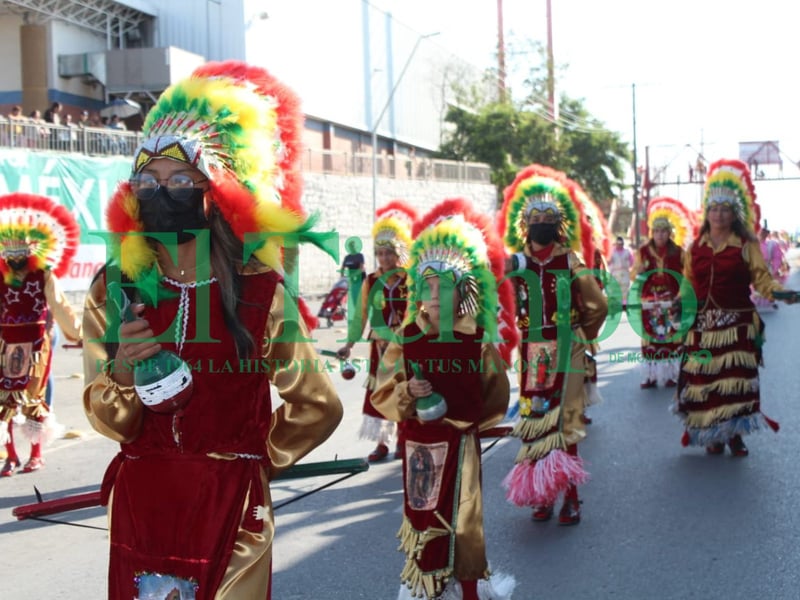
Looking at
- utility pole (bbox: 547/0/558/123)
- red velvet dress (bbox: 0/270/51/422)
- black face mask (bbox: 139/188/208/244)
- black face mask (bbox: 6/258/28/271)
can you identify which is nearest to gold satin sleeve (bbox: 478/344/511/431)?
black face mask (bbox: 139/188/208/244)

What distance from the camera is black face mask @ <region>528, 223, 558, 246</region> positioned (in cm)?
647

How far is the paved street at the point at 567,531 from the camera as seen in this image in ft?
16.8

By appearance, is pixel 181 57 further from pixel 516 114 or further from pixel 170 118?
pixel 170 118

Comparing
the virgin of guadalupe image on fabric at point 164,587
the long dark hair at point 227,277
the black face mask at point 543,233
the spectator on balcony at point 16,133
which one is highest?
the spectator on balcony at point 16,133

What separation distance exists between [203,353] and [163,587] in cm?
74

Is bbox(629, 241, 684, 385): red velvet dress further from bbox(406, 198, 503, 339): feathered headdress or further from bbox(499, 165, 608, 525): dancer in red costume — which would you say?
bbox(406, 198, 503, 339): feathered headdress

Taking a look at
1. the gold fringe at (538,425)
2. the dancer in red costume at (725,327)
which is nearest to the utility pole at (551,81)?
the dancer in red costume at (725,327)

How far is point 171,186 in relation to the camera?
3.08 m

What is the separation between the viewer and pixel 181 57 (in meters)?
29.4

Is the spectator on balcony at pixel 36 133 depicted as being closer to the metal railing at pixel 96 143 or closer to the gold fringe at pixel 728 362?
the metal railing at pixel 96 143

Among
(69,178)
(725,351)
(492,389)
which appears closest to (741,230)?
(725,351)

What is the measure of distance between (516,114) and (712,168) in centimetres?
3659

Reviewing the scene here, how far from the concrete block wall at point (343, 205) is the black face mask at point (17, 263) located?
18.1 m

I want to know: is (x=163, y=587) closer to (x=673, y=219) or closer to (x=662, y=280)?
(x=662, y=280)
